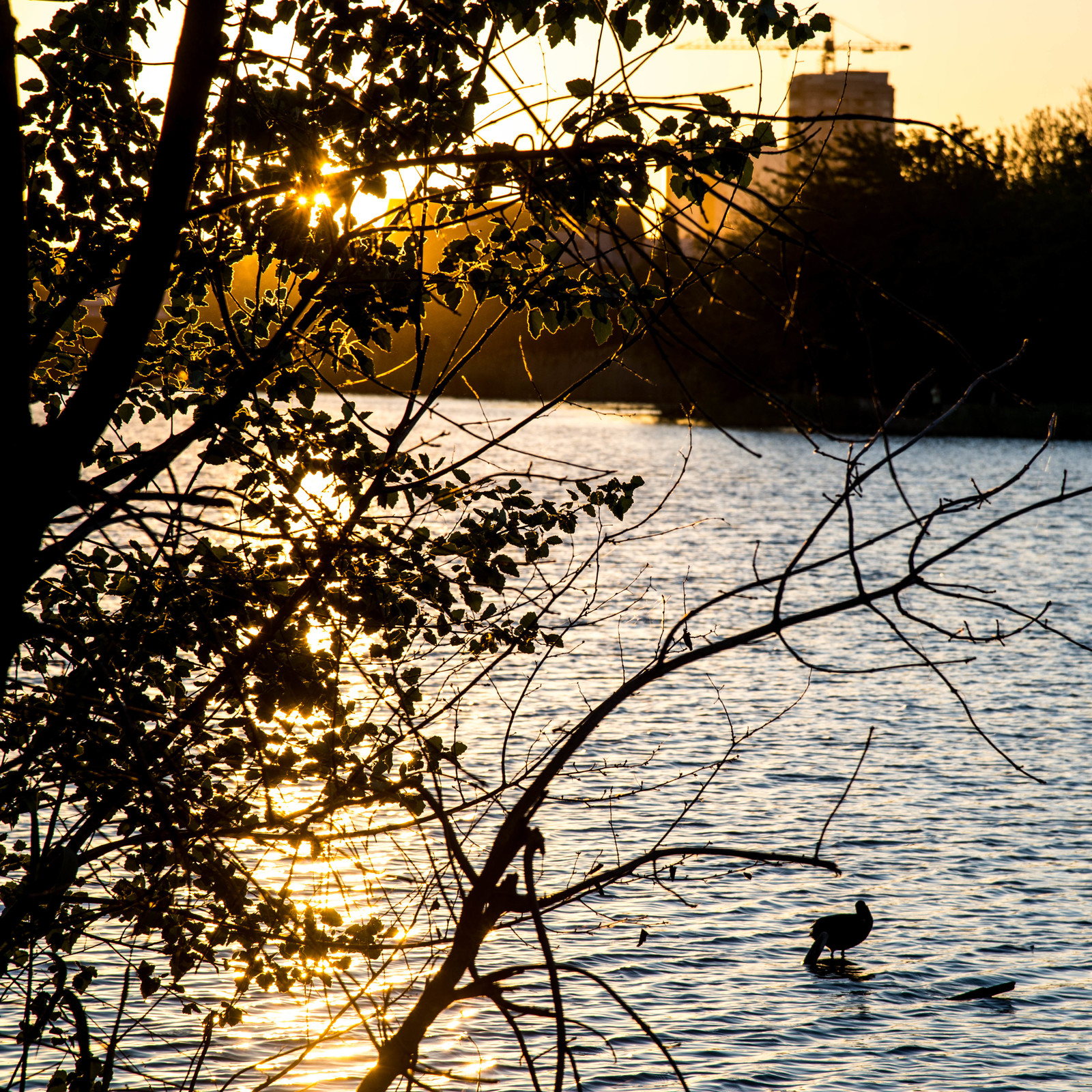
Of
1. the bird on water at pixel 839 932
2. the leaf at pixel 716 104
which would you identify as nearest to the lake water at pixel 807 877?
the bird on water at pixel 839 932

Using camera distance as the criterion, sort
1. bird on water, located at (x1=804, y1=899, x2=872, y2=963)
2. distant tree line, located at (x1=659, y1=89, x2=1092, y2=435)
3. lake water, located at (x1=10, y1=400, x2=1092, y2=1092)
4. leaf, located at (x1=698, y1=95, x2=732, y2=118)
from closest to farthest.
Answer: leaf, located at (x1=698, y1=95, x2=732, y2=118) → lake water, located at (x1=10, y1=400, x2=1092, y2=1092) → bird on water, located at (x1=804, y1=899, x2=872, y2=963) → distant tree line, located at (x1=659, y1=89, x2=1092, y2=435)

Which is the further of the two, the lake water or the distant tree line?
the distant tree line

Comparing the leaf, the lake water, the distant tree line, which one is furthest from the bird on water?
the distant tree line

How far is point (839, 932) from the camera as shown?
985 centimetres

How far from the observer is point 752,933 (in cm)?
1041

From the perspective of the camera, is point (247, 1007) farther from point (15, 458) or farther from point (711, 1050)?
point (15, 458)

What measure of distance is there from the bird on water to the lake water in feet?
0.50

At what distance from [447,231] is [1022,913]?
8.98 meters

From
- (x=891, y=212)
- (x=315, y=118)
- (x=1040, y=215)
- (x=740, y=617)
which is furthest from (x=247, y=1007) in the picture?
(x=1040, y=215)

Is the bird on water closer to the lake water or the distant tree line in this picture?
the lake water

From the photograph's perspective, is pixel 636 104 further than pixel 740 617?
No

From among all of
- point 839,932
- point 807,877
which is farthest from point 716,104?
point 807,877

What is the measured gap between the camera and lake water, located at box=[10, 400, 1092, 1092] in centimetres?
848

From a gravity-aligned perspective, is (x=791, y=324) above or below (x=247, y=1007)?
above
